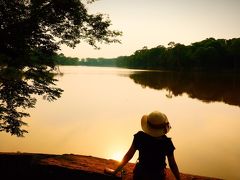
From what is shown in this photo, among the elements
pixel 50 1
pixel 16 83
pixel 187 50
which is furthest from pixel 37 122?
pixel 187 50

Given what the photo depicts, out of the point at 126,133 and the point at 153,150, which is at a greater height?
the point at 153,150

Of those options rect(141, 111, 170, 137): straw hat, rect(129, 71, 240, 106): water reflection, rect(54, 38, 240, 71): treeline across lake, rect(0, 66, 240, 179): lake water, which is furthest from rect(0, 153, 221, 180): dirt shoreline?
rect(54, 38, 240, 71): treeline across lake

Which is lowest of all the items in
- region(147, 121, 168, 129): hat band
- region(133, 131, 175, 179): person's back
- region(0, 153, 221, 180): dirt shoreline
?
region(0, 153, 221, 180): dirt shoreline

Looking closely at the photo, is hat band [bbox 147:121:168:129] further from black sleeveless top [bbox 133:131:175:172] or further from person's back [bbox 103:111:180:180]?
black sleeveless top [bbox 133:131:175:172]

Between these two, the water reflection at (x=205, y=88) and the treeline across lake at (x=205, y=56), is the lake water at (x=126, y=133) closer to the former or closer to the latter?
the water reflection at (x=205, y=88)

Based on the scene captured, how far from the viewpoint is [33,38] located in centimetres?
891

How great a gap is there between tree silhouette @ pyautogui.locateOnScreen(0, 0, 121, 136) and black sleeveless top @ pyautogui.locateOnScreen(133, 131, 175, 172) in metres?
5.33

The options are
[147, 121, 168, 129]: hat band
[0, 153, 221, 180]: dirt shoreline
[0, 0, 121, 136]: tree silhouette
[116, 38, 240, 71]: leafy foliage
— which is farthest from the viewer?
[116, 38, 240, 71]: leafy foliage

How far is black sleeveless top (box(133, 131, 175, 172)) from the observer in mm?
3896

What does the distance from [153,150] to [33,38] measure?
652 centimetres

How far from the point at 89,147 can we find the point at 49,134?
3.48 m

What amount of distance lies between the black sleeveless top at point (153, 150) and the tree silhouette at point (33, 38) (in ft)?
17.5

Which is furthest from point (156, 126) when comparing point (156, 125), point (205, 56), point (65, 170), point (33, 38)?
point (205, 56)

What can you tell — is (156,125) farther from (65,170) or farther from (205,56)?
(205,56)
